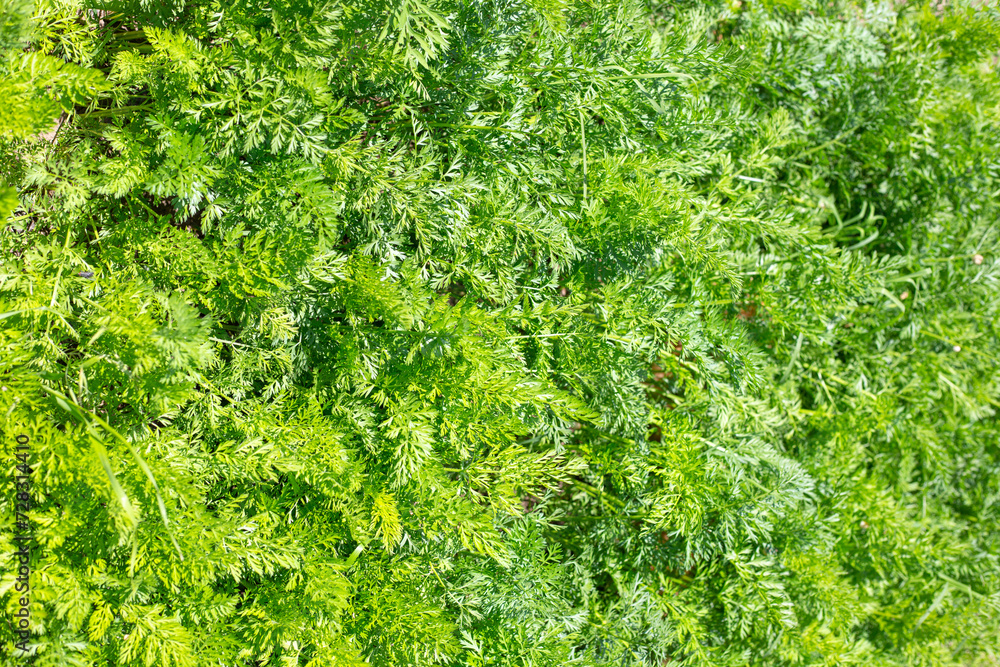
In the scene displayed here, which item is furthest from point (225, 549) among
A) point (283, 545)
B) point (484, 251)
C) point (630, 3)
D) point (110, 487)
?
point (630, 3)

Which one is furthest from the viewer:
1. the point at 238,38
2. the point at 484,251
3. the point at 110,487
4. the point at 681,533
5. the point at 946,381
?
the point at 946,381

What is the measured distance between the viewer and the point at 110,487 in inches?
55.4

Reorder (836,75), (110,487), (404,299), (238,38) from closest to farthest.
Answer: (110,487), (238,38), (404,299), (836,75)

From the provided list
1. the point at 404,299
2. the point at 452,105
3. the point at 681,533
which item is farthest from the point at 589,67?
the point at 681,533

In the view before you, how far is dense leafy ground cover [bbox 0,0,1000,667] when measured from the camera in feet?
4.91

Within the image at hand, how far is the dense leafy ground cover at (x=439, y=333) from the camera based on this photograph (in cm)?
150

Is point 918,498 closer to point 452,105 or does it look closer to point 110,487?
point 452,105

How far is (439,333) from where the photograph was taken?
1604 mm

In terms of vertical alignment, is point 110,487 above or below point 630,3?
below

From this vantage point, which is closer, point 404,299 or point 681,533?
point 404,299

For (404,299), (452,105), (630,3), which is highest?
(630,3)

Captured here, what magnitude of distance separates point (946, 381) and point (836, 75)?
48.9 inches

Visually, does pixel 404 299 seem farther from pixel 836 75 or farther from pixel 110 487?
pixel 836 75

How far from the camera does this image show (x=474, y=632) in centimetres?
181
